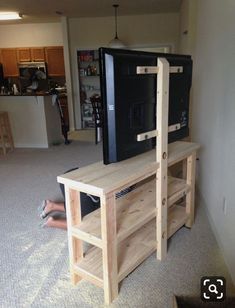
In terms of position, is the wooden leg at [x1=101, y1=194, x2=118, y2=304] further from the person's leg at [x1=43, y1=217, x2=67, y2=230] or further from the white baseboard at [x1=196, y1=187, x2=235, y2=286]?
the person's leg at [x1=43, y1=217, x2=67, y2=230]

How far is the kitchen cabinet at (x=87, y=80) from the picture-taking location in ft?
21.6

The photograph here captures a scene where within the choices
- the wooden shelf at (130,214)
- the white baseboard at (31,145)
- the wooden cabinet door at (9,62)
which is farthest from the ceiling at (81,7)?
the wooden shelf at (130,214)

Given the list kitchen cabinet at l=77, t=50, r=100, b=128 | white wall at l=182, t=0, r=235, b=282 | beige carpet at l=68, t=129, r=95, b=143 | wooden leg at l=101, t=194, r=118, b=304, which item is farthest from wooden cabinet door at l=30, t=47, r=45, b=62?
wooden leg at l=101, t=194, r=118, b=304

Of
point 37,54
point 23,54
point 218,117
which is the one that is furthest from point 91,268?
point 23,54

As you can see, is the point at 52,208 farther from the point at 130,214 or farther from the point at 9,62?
the point at 9,62

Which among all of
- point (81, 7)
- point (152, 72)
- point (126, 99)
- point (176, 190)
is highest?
point (81, 7)

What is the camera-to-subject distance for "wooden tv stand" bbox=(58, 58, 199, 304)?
142cm

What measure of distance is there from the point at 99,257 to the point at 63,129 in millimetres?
4020

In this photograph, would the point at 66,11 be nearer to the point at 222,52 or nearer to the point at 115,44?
the point at 115,44

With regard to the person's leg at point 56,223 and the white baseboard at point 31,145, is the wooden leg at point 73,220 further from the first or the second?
the white baseboard at point 31,145

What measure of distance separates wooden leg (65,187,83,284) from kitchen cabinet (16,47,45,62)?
21.5ft

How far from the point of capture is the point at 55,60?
7.22 metres

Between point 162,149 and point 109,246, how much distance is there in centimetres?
63

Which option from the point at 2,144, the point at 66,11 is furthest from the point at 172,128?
the point at 66,11
